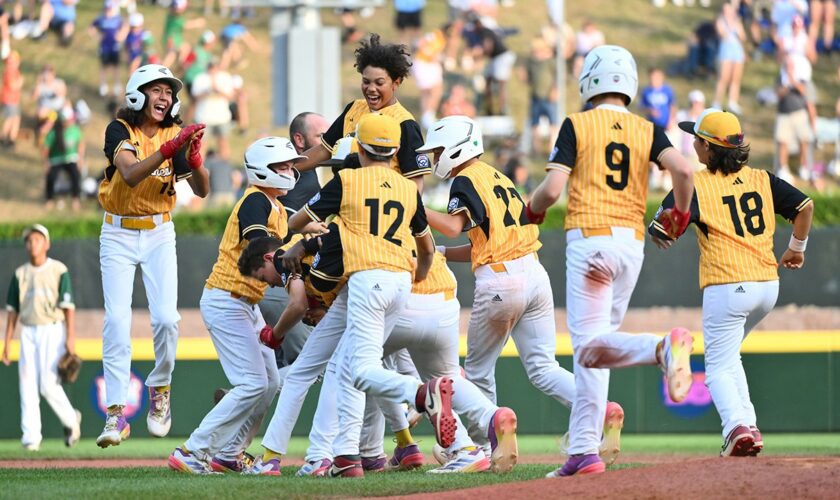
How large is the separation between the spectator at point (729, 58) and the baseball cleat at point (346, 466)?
53.2 ft

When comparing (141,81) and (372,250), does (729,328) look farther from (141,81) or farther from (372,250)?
(141,81)

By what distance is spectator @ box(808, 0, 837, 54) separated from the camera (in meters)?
24.0

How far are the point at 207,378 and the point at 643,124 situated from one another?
26.4 feet

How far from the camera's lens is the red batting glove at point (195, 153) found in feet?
29.8

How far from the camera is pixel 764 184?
941 cm

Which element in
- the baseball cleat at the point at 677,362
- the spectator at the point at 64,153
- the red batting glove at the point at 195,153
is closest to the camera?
the baseball cleat at the point at 677,362

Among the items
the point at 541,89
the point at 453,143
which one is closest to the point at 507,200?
the point at 453,143

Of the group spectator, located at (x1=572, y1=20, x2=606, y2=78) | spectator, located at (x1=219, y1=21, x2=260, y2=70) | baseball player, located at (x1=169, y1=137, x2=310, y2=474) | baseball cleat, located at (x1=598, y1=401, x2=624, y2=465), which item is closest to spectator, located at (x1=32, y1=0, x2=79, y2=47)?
spectator, located at (x1=219, y1=21, x2=260, y2=70)

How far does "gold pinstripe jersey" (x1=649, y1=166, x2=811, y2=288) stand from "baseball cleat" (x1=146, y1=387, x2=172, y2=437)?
150 inches

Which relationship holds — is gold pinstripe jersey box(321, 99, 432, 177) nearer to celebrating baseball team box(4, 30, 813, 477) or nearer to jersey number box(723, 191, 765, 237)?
celebrating baseball team box(4, 30, 813, 477)

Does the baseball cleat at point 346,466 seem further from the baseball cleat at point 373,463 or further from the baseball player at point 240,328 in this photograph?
the baseball cleat at point 373,463

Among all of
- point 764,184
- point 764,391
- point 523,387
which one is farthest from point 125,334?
point 764,391

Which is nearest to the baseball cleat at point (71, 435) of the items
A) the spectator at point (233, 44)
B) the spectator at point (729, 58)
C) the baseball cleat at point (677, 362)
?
the baseball cleat at point (677, 362)

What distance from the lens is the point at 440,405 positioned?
25.8ft
